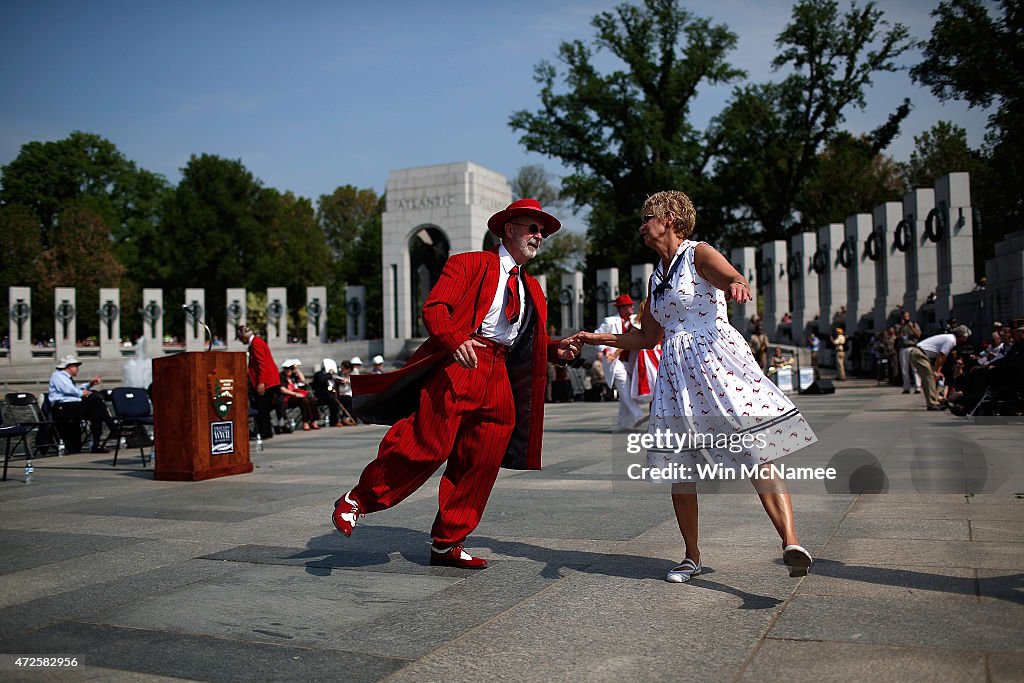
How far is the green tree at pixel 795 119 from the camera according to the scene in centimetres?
5009

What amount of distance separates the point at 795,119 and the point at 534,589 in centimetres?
5276

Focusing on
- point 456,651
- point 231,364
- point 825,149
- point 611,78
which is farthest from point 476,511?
point 825,149

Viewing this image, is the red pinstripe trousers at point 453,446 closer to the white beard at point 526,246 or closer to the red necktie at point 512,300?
the red necktie at point 512,300

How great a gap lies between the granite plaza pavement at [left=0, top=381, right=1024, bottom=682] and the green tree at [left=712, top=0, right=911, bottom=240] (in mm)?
47222

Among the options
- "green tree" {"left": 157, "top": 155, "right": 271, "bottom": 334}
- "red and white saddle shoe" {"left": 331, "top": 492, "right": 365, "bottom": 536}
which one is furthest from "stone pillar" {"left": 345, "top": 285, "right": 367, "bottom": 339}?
"red and white saddle shoe" {"left": 331, "top": 492, "right": 365, "bottom": 536}

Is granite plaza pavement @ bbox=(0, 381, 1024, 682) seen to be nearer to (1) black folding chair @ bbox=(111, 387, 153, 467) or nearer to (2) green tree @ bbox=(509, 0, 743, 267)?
(1) black folding chair @ bbox=(111, 387, 153, 467)

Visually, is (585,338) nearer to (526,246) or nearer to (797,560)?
(526,246)

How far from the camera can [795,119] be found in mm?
52906

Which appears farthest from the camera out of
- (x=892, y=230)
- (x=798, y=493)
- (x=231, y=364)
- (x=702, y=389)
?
(x=892, y=230)

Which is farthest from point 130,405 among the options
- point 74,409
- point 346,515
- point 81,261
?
point 81,261

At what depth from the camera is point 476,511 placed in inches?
206

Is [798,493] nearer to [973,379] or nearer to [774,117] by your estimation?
→ [973,379]

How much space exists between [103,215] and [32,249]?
971 centimetres

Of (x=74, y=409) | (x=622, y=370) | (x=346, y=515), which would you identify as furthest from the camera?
(x=74, y=409)
